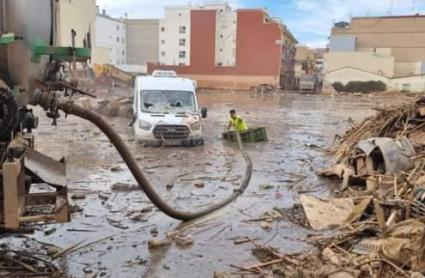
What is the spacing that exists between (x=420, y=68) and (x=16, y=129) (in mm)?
75281

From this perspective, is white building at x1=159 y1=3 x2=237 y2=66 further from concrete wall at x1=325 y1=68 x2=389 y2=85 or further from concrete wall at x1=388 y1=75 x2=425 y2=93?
concrete wall at x1=388 y1=75 x2=425 y2=93

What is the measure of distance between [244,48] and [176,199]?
179 ft

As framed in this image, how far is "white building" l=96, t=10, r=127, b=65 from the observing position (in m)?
89.2

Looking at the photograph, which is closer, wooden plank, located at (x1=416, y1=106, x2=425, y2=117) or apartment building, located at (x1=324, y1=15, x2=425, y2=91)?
wooden plank, located at (x1=416, y1=106, x2=425, y2=117)

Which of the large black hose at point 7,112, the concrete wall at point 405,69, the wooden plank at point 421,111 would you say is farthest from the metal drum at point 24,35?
the concrete wall at point 405,69

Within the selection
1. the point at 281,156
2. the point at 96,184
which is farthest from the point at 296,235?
the point at 281,156

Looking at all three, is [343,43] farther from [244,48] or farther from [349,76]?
[244,48]

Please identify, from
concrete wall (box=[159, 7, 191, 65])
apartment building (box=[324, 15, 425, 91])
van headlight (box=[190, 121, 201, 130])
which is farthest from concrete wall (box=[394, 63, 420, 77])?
van headlight (box=[190, 121, 201, 130])

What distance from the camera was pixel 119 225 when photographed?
883 cm

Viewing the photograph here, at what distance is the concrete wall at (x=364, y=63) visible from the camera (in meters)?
69.6

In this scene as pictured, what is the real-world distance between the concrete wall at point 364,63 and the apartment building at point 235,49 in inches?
268

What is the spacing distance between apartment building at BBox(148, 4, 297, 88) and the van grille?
45.3 metres

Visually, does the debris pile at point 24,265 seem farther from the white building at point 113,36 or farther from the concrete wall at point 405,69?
the white building at point 113,36

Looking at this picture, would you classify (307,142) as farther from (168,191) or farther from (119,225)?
(119,225)
